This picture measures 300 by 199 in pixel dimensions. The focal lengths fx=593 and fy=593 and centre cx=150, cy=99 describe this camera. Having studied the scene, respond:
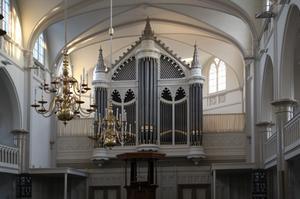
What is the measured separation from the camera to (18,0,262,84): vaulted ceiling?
Result: 26.7m

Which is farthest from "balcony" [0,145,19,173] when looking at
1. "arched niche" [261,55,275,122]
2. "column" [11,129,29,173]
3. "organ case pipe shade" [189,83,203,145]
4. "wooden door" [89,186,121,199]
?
"arched niche" [261,55,275,122]

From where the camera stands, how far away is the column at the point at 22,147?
86.1 ft

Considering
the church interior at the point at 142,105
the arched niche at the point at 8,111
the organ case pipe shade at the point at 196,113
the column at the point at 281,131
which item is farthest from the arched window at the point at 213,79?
the column at the point at 281,131

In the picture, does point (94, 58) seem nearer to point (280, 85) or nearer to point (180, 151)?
point (180, 151)

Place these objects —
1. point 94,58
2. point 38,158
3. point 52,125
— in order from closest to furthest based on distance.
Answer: point 38,158 → point 52,125 → point 94,58

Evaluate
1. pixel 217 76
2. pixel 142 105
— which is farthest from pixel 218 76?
pixel 142 105

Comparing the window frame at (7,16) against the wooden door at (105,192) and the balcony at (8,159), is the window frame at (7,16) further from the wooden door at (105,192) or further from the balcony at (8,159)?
the wooden door at (105,192)

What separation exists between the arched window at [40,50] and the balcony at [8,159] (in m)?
5.39

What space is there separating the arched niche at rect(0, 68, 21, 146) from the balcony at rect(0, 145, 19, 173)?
1099 mm

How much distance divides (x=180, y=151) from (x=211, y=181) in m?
2.21

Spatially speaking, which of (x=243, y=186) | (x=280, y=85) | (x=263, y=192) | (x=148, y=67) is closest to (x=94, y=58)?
(x=148, y=67)

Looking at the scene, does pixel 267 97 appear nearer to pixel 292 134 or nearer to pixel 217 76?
pixel 292 134

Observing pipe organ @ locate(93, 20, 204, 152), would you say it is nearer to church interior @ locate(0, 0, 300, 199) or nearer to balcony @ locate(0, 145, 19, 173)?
church interior @ locate(0, 0, 300, 199)

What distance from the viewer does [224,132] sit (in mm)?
29828
